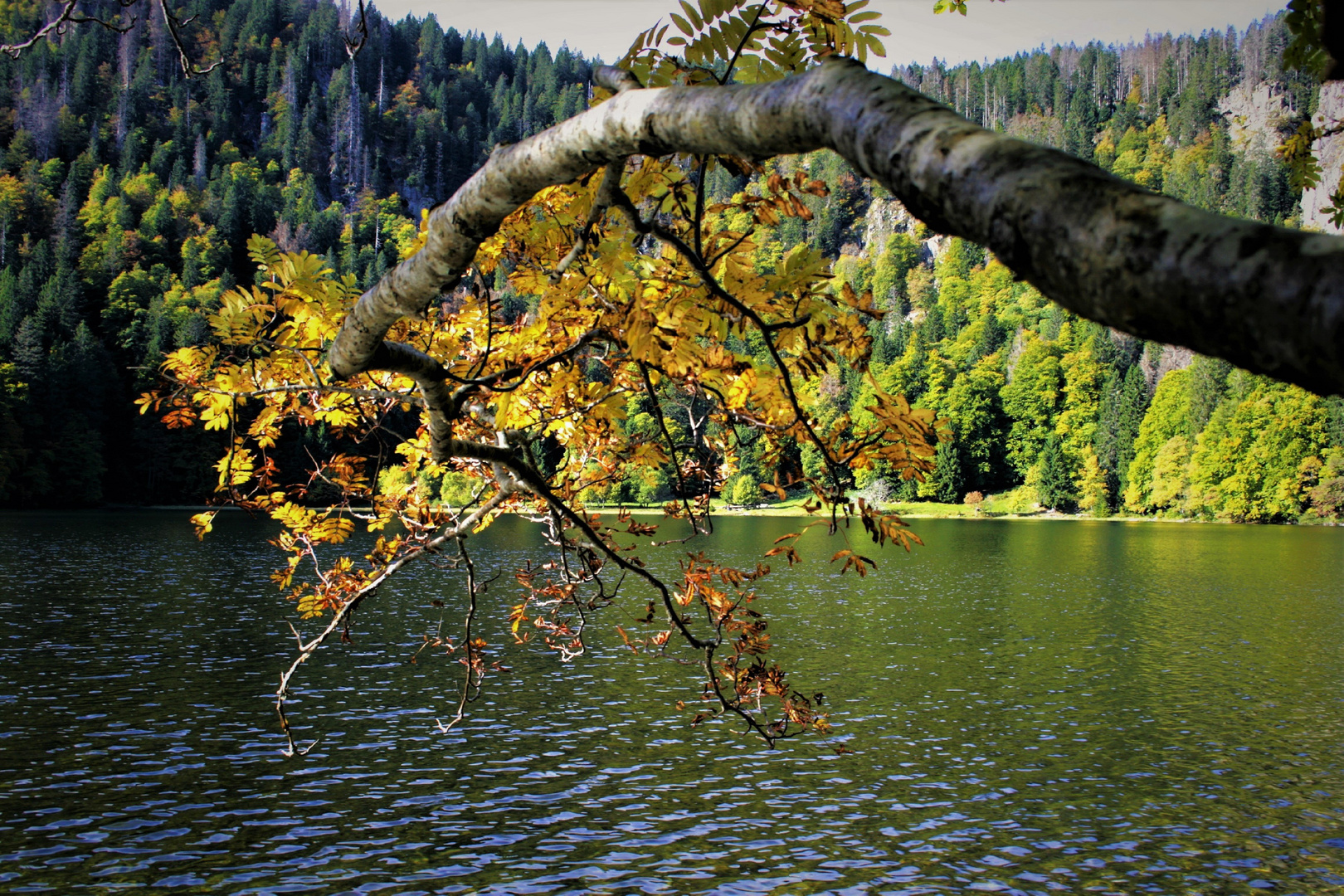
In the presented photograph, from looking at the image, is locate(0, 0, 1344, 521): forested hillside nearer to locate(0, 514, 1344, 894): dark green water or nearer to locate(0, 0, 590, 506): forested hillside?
locate(0, 0, 590, 506): forested hillside

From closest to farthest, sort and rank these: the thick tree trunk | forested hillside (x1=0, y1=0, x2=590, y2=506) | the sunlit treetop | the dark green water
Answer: the thick tree trunk, the sunlit treetop, the dark green water, forested hillside (x1=0, y1=0, x2=590, y2=506)

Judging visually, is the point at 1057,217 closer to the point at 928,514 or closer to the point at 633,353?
the point at 633,353

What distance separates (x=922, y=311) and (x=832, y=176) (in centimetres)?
4206

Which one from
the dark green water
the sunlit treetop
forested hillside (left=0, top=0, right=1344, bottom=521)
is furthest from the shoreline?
the sunlit treetop

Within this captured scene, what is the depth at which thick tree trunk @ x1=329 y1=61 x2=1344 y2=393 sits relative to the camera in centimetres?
93

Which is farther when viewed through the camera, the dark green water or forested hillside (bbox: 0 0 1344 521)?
forested hillside (bbox: 0 0 1344 521)

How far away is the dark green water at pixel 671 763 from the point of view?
38.5 ft

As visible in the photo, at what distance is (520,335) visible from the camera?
3.85 metres

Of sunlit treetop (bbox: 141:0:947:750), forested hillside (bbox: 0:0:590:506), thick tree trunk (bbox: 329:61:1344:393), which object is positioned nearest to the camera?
thick tree trunk (bbox: 329:61:1344:393)

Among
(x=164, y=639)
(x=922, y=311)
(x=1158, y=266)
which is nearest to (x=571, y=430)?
(x=1158, y=266)

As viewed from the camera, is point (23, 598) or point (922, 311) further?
point (922, 311)

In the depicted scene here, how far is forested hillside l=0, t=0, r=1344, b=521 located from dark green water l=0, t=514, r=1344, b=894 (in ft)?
26.4

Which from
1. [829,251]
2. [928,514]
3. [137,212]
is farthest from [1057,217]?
[137,212]

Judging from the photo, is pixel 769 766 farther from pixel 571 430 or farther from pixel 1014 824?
pixel 571 430
